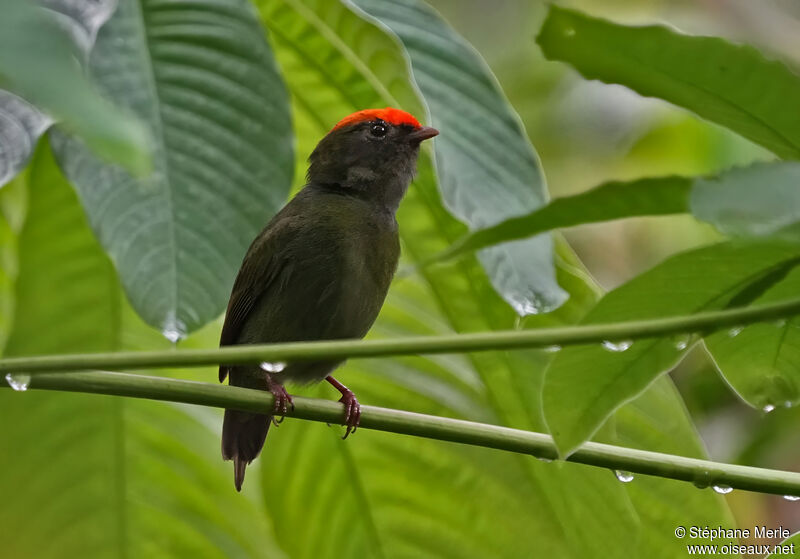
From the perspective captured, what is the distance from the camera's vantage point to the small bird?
2.72 m

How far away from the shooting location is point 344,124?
312 cm

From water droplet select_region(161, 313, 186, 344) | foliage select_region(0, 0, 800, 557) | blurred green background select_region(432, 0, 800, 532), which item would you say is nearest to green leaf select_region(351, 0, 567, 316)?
foliage select_region(0, 0, 800, 557)

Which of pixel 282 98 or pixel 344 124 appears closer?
pixel 282 98

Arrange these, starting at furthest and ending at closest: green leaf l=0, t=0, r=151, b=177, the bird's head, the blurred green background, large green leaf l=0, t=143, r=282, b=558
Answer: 1. the blurred green background
2. the bird's head
3. large green leaf l=0, t=143, r=282, b=558
4. green leaf l=0, t=0, r=151, b=177

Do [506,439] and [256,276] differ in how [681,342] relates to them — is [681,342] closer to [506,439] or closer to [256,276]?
[506,439]

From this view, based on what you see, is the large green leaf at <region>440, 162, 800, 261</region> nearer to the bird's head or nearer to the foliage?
the foliage

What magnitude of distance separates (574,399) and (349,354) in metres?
0.33

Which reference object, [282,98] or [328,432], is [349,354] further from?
[328,432]

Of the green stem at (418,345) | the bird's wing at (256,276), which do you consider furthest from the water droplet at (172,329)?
the bird's wing at (256,276)

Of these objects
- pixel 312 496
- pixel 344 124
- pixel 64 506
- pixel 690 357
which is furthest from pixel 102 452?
pixel 690 357

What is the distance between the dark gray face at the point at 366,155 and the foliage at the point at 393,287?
559 mm

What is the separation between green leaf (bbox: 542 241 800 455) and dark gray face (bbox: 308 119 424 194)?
6.05 ft

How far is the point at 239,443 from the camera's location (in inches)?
102

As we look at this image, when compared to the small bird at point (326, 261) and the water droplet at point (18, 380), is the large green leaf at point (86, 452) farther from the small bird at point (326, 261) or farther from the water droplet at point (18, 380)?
the water droplet at point (18, 380)
